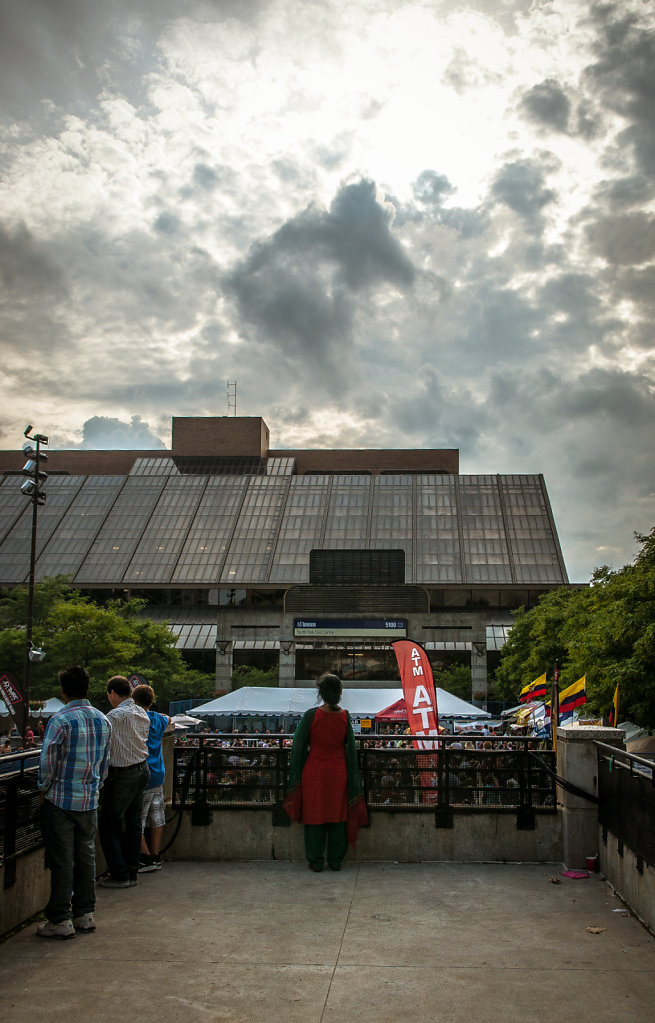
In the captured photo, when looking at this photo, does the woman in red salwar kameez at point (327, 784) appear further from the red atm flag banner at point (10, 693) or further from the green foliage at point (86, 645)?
the green foliage at point (86, 645)

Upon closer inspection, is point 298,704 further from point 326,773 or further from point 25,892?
point 25,892

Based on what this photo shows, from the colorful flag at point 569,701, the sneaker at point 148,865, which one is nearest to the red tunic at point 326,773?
the sneaker at point 148,865

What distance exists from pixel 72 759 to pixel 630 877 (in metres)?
5.01

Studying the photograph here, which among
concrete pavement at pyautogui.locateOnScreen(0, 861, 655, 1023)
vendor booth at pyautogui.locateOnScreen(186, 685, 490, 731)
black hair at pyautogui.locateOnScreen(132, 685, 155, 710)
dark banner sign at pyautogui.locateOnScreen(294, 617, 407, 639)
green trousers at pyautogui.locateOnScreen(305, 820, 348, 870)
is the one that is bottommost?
concrete pavement at pyautogui.locateOnScreen(0, 861, 655, 1023)

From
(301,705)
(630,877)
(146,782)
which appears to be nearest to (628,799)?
(630,877)

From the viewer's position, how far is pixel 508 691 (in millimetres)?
43562

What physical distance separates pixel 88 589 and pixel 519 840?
60.5 meters

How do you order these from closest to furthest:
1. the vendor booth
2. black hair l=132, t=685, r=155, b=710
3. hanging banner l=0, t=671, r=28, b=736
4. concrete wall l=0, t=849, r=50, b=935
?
concrete wall l=0, t=849, r=50, b=935
black hair l=132, t=685, r=155, b=710
hanging banner l=0, t=671, r=28, b=736
the vendor booth

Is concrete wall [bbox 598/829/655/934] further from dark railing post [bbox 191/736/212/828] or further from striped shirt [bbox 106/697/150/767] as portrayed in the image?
striped shirt [bbox 106/697/150/767]

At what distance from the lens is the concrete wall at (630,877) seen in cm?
692

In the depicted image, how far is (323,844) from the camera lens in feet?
29.3

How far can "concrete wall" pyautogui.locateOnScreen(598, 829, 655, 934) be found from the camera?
6.92 metres

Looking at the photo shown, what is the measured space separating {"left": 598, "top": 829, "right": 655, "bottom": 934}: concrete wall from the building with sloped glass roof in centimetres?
4010

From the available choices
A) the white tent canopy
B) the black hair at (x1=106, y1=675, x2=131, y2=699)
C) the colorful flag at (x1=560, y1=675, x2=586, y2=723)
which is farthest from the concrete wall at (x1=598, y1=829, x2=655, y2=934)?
the white tent canopy
